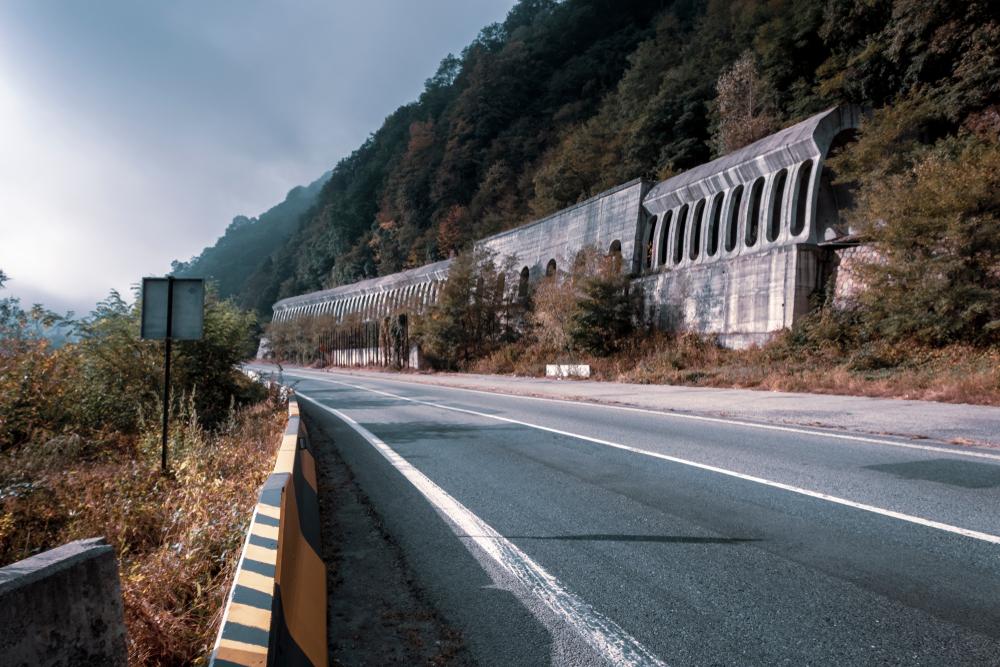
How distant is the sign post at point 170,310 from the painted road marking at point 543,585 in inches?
151

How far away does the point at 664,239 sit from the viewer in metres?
26.7

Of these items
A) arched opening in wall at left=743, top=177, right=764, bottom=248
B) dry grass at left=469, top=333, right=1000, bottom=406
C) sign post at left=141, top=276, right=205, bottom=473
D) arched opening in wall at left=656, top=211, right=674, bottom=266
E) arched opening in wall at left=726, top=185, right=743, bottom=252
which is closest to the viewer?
sign post at left=141, top=276, right=205, bottom=473

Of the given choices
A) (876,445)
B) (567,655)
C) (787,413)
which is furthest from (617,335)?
(567,655)

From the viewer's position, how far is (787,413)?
34.7ft

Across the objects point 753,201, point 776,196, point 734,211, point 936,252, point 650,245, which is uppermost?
point 753,201

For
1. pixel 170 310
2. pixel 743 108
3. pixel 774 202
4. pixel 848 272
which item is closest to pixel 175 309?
pixel 170 310

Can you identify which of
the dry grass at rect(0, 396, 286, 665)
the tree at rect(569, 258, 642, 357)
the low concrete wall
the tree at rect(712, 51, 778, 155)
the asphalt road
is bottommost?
the dry grass at rect(0, 396, 286, 665)

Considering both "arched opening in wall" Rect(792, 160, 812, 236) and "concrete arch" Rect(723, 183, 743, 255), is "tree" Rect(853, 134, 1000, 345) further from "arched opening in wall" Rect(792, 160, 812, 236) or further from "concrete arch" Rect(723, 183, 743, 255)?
"concrete arch" Rect(723, 183, 743, 255)

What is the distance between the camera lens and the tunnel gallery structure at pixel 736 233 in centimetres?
1936

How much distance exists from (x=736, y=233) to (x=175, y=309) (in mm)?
21557

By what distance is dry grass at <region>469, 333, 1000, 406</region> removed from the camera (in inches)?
458

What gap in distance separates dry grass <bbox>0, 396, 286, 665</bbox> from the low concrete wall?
29.6 inches

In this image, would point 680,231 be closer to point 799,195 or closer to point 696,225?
point 696,225

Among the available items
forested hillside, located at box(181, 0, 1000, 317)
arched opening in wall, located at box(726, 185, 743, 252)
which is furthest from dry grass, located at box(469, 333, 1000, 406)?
forested hillside, located at box(181, 0, 1000, 317)
